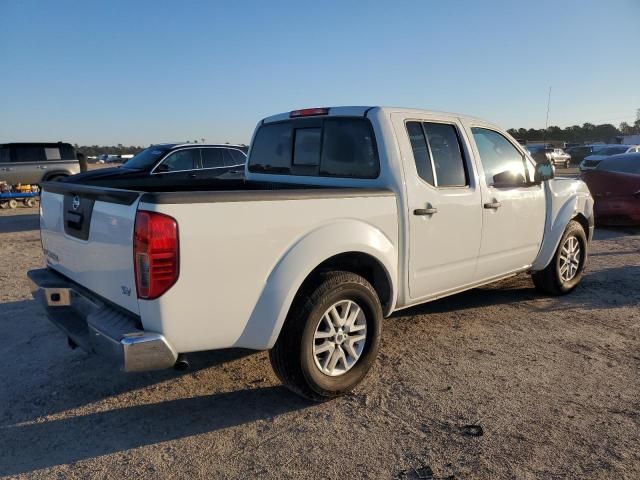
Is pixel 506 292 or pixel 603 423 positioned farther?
pixel 506 292

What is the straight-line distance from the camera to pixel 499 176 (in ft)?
15.0

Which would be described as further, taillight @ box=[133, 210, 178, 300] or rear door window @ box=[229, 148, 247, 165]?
rear door window @ box=[229, 148, 247, 165]

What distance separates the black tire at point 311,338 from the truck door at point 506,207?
1.59 m

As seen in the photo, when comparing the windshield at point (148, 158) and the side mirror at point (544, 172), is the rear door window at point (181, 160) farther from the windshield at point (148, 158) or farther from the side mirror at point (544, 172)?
the side mirror at point (544, 172)

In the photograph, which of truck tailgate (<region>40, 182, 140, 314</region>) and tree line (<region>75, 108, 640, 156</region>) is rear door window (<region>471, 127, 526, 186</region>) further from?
tree line (<region>75, 108, 640, 156</region>)

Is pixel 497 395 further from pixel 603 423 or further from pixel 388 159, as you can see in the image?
pixel 388 159

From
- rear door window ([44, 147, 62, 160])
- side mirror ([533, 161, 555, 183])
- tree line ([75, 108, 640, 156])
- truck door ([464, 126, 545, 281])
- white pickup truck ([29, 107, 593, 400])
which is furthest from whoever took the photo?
tree line ([75, 108, 640, 156])

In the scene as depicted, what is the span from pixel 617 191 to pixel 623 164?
922mm

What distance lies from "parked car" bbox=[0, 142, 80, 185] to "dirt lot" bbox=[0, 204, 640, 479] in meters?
13.7

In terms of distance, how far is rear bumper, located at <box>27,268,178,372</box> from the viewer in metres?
2.58

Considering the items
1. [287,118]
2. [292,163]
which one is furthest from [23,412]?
[287,118]

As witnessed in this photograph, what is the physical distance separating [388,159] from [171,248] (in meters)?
1.82

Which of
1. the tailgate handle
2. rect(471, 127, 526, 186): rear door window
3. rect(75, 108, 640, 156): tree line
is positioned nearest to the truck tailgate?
the tailgate handle

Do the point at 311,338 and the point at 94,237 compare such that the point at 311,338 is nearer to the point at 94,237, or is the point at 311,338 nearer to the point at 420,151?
the point at 94,237
